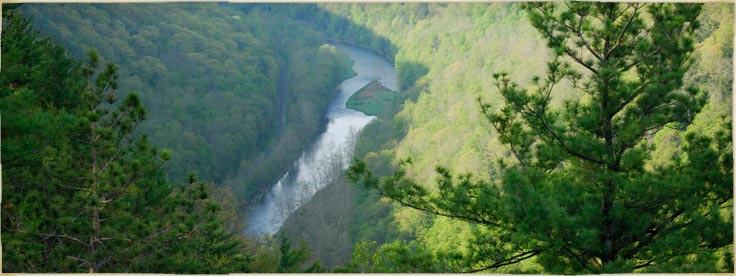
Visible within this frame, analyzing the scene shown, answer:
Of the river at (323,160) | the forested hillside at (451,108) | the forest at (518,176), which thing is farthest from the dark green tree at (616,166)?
the river at (323,160)

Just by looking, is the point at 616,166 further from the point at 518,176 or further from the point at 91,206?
the point at 91,206

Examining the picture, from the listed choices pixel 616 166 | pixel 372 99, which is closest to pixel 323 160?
pixel 372 99

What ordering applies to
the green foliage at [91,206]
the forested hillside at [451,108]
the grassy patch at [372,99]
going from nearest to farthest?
the green foliage at [91,206] < the forested hillside at [451,108] < the grassy patch at [372,99]

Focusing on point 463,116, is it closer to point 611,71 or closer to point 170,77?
point 170,77

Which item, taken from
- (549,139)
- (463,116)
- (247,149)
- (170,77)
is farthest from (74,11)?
(549,139)

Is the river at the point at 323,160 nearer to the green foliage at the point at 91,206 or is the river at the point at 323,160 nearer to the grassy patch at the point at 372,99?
the grassy patch at the point at 372,99
